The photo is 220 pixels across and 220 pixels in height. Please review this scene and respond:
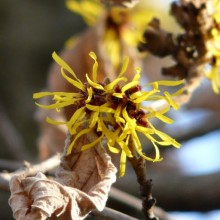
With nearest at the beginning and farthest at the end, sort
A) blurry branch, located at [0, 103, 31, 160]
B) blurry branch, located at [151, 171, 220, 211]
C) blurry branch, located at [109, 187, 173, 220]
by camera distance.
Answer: blurry branch, located at [109, 187, 173, 220] < blurry branch, located at [151, 171, 220, 211] < blurry branch, located at [0, 103, 31, 160]

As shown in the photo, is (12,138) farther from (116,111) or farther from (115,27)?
(116,111)

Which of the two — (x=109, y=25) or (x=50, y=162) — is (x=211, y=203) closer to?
(x=109, y=25)

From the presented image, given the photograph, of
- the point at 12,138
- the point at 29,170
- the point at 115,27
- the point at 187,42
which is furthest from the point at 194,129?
the point at 29,170

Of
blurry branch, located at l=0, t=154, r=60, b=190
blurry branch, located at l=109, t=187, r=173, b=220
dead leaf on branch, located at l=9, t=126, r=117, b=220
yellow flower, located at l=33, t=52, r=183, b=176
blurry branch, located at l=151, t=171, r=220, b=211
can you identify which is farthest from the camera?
blurry branch, located at l=151, t=171, r=220, b=211

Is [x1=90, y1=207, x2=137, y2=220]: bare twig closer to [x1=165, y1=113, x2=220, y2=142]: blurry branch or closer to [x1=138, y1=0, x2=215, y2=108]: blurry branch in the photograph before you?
[x1=138, y1=0, x2=215, y2=108]: blurry branch

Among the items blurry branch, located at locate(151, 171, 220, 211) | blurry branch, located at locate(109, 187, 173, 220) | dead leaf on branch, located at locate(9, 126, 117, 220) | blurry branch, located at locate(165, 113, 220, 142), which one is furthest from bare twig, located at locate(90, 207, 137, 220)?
blurry branch, located at locate(165, 113, 220, 142)

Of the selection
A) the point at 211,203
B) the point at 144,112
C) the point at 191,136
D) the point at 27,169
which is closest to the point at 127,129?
the point at 144,112
